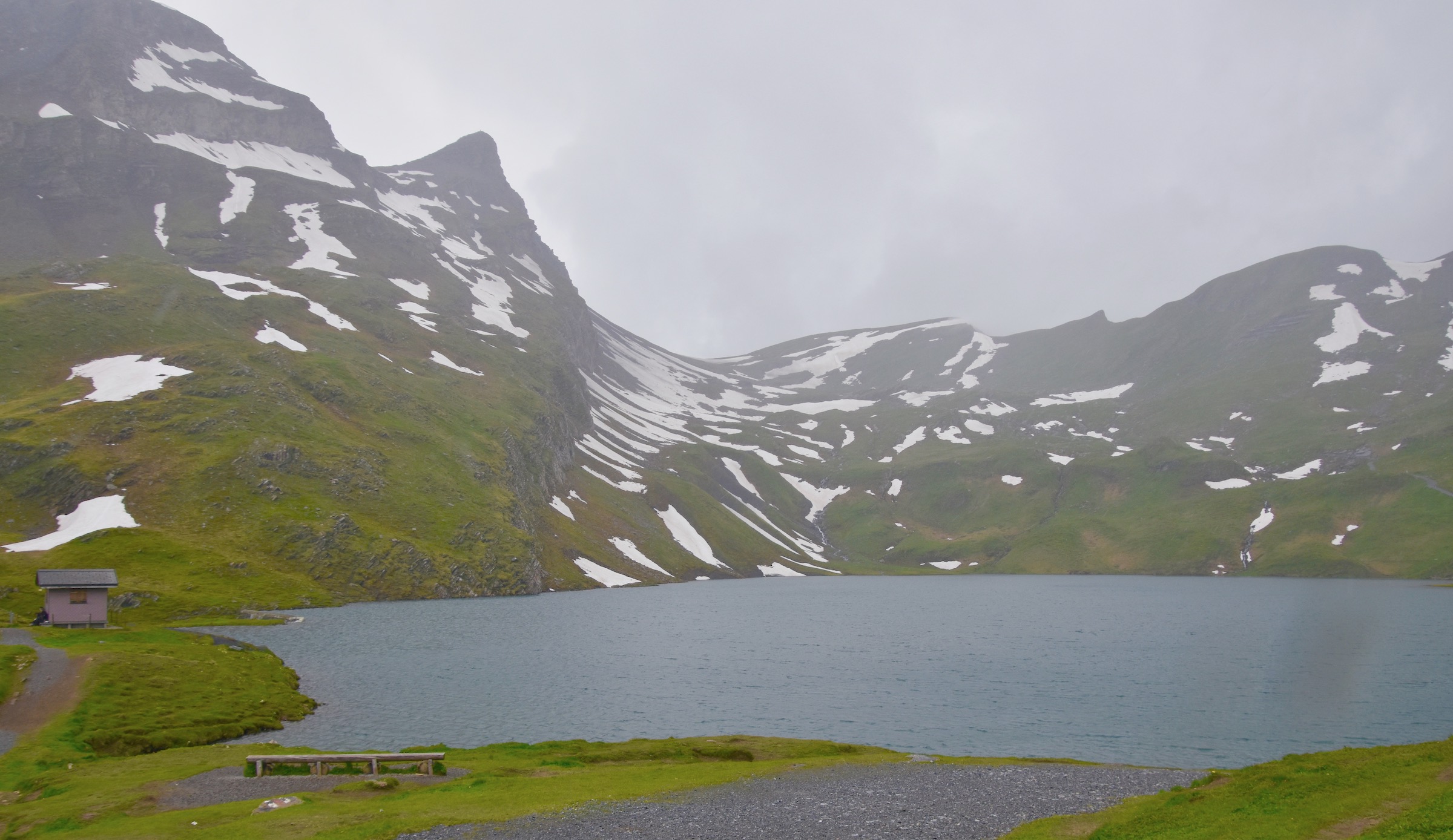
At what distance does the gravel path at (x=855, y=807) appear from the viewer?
23094 millimetres

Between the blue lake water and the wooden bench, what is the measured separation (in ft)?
30.6

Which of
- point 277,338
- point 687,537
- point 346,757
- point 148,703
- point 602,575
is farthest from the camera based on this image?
point 687,537

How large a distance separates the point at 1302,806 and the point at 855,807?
1224cm

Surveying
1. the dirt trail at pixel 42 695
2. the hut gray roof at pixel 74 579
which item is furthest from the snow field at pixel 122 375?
the dirt trail at pixel 42 695

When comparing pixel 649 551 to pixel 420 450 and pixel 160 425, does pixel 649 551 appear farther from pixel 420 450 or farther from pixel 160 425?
pixel 160 425

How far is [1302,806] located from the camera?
19625 millimetres

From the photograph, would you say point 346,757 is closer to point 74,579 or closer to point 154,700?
point 154,700

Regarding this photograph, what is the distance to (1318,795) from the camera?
804 inches

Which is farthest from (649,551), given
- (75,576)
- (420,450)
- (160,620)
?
(75,576)

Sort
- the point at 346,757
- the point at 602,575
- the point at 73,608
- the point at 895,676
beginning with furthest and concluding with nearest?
the point at 602,575 → the point at 73,608 → the point at 895,676 → the point at 346,757

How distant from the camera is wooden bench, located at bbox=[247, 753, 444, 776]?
29516mm

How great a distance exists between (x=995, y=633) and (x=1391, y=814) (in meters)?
72.6

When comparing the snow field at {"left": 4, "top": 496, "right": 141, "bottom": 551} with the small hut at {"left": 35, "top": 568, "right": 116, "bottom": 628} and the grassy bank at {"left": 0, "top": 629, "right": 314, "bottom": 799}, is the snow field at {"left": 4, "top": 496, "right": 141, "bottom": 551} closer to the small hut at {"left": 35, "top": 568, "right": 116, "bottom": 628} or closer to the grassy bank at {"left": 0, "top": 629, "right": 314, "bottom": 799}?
the small hut at {"left": 35, "top": 568, "right": 116, "bottom": 628}

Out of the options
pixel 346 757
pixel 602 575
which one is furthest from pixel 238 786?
pixel 602 575
